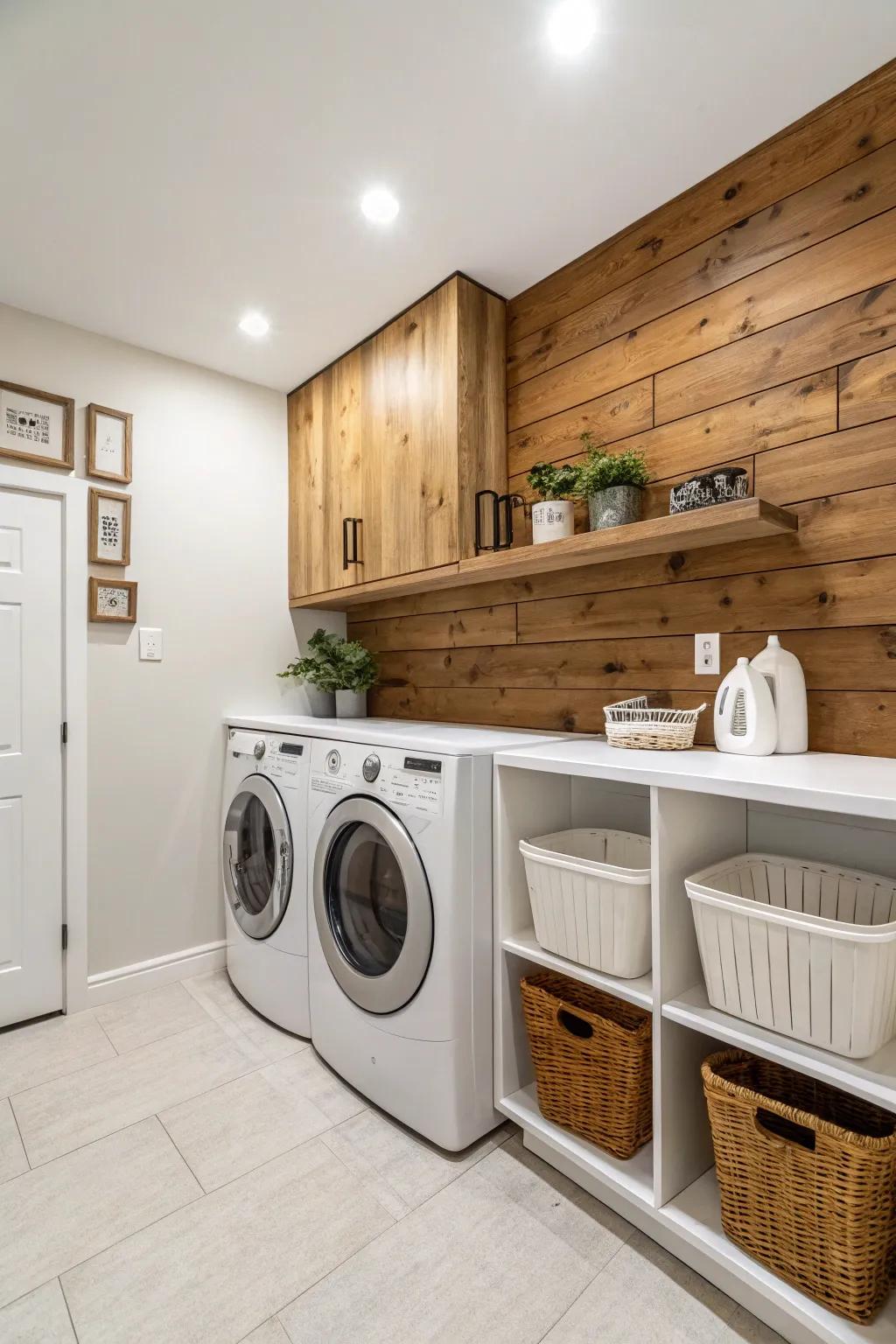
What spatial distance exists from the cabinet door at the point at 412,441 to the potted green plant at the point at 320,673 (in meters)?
0.46

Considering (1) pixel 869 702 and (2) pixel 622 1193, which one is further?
(1) pixel 869 702

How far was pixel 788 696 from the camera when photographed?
1.49 metres

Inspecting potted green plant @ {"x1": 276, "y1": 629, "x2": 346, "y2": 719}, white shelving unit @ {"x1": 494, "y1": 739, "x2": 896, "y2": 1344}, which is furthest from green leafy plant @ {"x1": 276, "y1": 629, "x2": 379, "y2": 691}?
white shelving unit @ {"x1": 494, "y1": 739, "x2": 896, "y2": 1344}

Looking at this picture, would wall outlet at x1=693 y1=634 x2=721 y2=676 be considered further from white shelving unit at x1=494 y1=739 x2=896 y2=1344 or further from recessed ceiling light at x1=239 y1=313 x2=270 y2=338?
recessed ceiling light at x1=239 y1=313 x2=270 y2=338

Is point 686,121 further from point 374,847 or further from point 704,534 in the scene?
point 374,847

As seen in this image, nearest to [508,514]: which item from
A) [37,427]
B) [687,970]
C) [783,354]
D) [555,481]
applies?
[555,481]

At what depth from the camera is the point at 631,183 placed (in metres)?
1.72

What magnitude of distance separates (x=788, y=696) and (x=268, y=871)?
171 cm

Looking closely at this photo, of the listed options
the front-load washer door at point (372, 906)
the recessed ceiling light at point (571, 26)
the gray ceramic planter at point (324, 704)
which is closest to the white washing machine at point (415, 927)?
the front-load washer door at point (372, 906)

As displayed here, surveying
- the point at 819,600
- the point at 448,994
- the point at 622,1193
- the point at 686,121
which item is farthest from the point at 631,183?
the point at 622,1193

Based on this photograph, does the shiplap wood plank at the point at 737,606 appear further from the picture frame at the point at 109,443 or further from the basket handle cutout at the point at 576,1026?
the picture frame at the point at 109,443

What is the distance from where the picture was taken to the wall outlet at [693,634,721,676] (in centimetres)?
171

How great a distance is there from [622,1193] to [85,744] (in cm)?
211

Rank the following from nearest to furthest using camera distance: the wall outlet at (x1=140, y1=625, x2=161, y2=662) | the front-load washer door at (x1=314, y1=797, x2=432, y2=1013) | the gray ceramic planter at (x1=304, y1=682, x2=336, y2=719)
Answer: the front-load washer door at (x1=314, y1=797, x2=432, y2=1013), the wall outlet at (x1=140, y1=625, x2=161, y2=662), the gray ceramic planter at (x1=304, y1=682, x2=336, y2=719)
